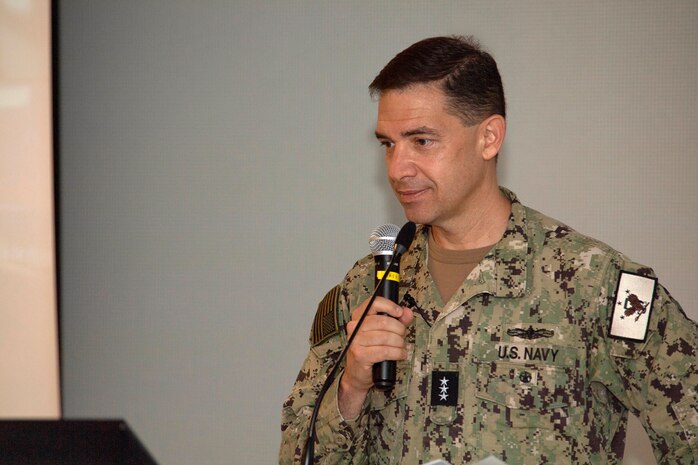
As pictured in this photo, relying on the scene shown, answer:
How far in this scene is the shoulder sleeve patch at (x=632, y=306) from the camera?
2.07m

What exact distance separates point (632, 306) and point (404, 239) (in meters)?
0.56

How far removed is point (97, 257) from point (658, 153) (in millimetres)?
2281

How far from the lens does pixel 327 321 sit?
241 cm

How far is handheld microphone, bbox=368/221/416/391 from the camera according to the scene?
192 centimetres

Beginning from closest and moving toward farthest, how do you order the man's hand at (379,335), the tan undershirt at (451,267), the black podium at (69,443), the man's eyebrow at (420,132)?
the black podium at (69,443) < the man's hand at (379,335) < the man's eyebrow at (420,132) < the tan undershirt at (451,267)

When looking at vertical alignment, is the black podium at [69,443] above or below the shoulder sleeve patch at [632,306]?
below

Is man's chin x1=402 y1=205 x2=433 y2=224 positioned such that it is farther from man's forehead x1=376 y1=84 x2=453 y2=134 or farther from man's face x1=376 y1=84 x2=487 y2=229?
man's forehead x1=376 y1=84 x2=453 y2=134

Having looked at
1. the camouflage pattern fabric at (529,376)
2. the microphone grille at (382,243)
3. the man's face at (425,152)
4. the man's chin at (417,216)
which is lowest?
the camouflage pattern fabric at (529,376)

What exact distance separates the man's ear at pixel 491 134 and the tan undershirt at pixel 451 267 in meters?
0.24

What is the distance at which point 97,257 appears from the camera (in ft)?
12.7

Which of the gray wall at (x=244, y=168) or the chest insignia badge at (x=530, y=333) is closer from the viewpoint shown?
the chest insignia badge at (x=530, y=333)

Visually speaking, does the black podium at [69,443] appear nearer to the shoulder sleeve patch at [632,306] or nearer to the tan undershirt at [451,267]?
the tan undershirt at [451,267]

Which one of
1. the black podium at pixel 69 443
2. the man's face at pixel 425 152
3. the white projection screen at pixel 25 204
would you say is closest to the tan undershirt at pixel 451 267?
the man's face at pixel 425 152

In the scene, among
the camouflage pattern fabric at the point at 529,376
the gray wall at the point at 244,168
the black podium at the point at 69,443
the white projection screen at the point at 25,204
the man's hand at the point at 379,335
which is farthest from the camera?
the white projection screen at the point at 25,204
